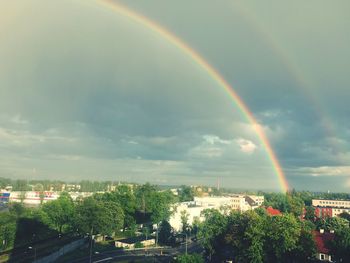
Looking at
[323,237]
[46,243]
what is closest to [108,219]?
[46,243]

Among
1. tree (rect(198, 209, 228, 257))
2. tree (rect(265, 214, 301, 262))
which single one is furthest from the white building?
tree (rect(265, 214, 301, 262))

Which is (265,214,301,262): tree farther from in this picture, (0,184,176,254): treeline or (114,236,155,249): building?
(0,184,176,254): treeline

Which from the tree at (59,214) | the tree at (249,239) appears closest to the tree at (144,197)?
the tree at (59,214)

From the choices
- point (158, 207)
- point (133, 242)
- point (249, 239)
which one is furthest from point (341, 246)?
point (158, 207)

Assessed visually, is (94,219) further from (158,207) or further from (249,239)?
(249,239)

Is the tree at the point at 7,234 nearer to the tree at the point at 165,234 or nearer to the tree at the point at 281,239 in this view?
the tree at the point at 165,234

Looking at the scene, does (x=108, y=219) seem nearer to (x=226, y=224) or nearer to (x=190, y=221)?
(x=226, y=224)
